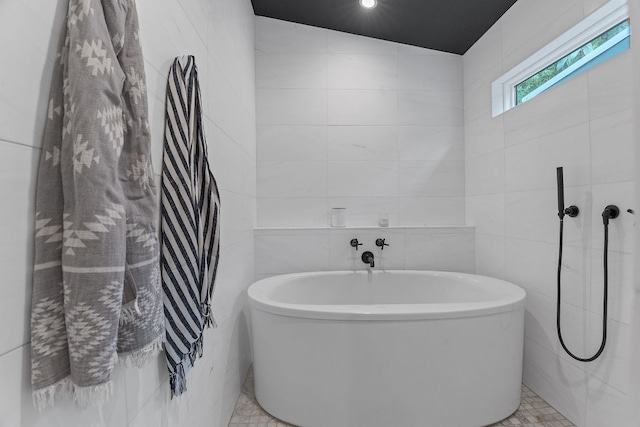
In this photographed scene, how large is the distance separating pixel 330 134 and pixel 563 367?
2.09 m

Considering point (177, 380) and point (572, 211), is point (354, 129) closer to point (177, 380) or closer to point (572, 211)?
point (572, 211)

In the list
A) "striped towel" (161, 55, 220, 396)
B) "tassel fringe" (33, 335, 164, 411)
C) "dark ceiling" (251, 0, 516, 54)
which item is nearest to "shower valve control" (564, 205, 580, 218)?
"dark ceiling" (251, 0, 516, 54)

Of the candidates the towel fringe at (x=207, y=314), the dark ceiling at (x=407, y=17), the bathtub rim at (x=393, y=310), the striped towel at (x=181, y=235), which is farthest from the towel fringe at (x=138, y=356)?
the dark ceiling at (x=407, y=17)

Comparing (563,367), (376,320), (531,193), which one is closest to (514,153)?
(531,193)

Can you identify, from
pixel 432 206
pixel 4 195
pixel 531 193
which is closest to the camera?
pixel 4 195

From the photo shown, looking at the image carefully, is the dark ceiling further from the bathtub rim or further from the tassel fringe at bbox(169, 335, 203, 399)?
the tassel fringe at bbox(169, 335, 203, 399)

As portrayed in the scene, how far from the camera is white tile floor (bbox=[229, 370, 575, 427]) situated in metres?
1.62

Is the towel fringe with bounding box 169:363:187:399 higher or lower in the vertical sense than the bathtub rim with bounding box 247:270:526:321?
lower

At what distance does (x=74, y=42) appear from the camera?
0.54 meters

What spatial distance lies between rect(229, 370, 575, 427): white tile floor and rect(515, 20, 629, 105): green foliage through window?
6.18ft

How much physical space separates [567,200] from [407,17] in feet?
5.40

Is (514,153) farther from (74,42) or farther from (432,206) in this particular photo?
(74,42)

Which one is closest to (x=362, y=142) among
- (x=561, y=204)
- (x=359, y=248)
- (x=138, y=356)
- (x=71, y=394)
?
(x=359, y=248)

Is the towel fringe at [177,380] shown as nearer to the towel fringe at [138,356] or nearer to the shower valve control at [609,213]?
the towel fringe at [138,356]
